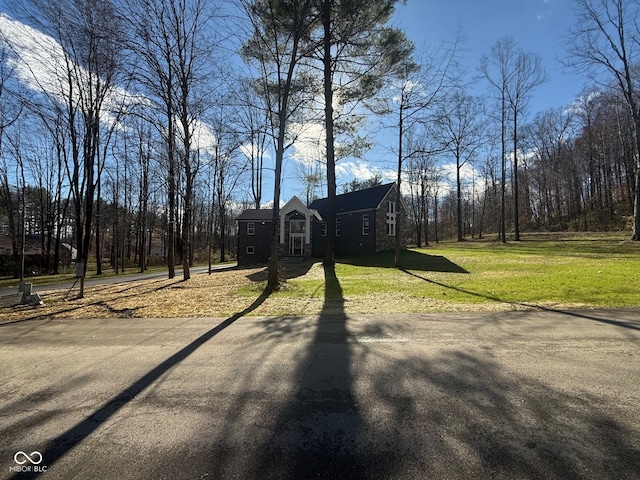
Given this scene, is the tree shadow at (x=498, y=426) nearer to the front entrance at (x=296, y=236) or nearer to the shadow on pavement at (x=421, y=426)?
the shadow on pavement at (x=421, y=426)

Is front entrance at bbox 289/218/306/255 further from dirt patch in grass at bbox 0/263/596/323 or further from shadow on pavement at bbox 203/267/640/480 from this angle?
shadow on pavement at bbox 203/267/640/480

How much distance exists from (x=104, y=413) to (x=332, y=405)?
230 centimetres

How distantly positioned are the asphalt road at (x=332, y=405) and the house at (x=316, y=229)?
22230mm

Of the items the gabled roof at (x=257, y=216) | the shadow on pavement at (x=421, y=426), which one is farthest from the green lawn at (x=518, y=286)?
the gabled roof at (x=257, y=216)

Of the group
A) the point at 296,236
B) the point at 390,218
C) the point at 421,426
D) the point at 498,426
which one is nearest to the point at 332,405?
the point at 421,426

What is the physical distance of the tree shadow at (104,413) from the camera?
2.38 m

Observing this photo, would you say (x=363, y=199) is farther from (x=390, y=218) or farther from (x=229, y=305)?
(x=229, y=305)

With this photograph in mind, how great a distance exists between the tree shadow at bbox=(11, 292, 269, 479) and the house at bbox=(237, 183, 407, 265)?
22169mm

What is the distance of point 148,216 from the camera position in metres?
34.9

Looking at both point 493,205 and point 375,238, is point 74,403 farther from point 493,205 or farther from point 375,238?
point 493,205

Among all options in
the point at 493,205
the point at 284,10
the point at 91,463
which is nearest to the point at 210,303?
the point at 91,463

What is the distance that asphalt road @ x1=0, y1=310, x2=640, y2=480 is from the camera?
84.6 inches

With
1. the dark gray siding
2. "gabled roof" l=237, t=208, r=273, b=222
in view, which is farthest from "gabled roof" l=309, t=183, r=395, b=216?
the dark gray siding

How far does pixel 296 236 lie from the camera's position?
27734 millimetres
